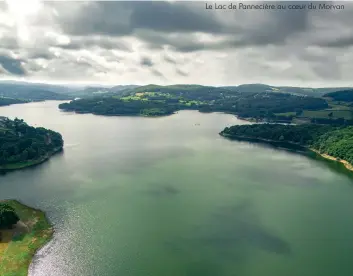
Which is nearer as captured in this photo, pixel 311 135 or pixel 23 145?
pixel 23 145

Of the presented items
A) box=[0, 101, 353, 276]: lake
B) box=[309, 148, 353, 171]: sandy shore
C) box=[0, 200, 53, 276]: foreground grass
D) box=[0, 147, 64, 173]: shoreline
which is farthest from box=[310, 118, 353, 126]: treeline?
box=[0, 200, 53, 276]: foreground grass

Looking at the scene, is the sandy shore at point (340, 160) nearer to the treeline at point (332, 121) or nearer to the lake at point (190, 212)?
the lake at point (190, 212)

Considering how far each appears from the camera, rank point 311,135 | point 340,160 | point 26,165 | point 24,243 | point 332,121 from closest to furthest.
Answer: point 24,243 → point 26,165 → point 340,160 → point 311,135 → point 332,121

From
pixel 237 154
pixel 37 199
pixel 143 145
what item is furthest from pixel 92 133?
pixel 37 199

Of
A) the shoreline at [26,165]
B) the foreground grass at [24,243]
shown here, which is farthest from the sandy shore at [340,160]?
the shoreline at [26,165]

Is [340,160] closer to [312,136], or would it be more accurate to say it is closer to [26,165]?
[312,136]

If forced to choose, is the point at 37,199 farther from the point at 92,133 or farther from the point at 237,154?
the point at 92,133

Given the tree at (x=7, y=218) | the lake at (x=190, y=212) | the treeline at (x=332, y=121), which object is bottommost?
the lake at (x=190, y=212)

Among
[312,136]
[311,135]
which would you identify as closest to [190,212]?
[312,136]
